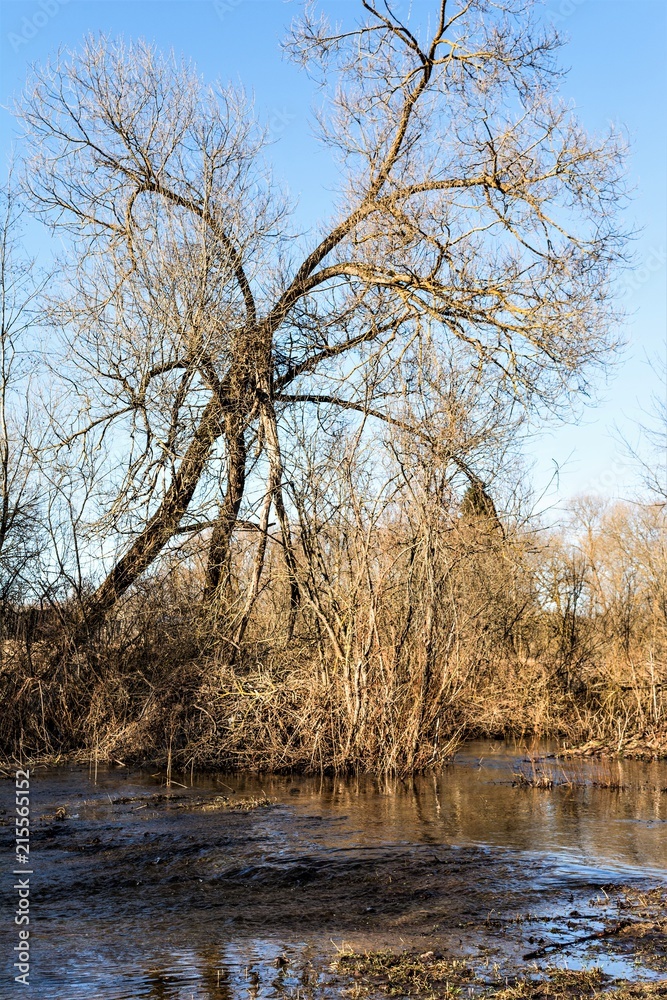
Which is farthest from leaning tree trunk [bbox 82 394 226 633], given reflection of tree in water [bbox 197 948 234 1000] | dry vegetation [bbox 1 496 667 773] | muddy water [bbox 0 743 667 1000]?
reflection of tree in water [bbox 197 948 234 1000]

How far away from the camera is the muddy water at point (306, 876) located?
5105 mm

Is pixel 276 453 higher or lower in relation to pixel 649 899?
higher

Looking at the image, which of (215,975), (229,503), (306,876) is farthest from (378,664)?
(215,975)

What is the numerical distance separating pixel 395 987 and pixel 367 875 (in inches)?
92.4

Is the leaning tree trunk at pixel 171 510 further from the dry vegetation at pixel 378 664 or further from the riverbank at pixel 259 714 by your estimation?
the riverbank at pixel 259 714

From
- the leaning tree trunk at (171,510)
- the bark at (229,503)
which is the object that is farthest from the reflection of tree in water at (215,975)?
the leaning tree trunk at (171,510)

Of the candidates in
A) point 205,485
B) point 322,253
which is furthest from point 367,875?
point 322,253

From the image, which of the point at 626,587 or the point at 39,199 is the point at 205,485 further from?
the point at 626,587

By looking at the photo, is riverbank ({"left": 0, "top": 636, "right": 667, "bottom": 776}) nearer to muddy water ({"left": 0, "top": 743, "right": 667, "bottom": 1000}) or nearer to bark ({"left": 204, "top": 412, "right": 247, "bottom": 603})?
muddy water ({"left": 0, "top": 743, "right": 667, "bottom": 1000})

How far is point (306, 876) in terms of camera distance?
23.0ft

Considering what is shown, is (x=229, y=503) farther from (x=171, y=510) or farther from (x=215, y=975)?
(x=215, y=975)

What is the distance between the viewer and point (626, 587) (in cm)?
1791

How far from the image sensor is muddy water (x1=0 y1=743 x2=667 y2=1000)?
5105 millimetres

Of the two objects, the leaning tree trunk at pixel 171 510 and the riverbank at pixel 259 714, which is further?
the leaning tree trunk at pixel 171 510
